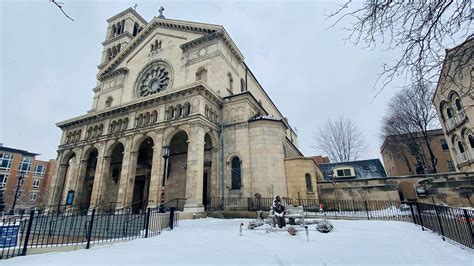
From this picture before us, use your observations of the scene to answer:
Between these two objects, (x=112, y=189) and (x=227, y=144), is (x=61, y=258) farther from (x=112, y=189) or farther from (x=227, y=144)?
(x=112, y=189)

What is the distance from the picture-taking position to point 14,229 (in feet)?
20.7

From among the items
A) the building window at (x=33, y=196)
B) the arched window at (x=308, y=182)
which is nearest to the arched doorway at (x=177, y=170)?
the arched window at (x=308, y=182)

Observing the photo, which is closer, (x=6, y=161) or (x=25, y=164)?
(x=6, y=161)

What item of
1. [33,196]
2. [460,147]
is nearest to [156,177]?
[460,147]

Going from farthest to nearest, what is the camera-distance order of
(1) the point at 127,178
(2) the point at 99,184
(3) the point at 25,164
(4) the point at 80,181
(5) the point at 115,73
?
(3) the point at 25,164
(5) the point at 115,73
(4) the point at 80,181
(2) the point at 99,184
(1) the point at 127,178

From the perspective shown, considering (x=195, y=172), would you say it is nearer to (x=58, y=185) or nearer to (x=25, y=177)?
(x=58, y=185)

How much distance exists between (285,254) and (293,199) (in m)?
11.4

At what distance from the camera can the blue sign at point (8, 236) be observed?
6055 millimetres

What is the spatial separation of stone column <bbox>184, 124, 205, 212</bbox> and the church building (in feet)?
0.22

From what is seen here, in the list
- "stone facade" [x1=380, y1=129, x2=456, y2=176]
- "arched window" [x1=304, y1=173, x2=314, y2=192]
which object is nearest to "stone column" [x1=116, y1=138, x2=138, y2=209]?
"arched window" [x1=304, y1=173, x2=314, y2=192]

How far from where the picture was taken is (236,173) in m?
17.2

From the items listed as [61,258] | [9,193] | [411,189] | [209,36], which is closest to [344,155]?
[411,189]

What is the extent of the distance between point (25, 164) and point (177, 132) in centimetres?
4560

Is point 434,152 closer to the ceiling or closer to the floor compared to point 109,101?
closer to the floor
